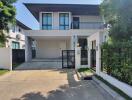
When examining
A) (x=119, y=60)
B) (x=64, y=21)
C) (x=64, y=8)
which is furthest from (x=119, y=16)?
(x=64, y=21)

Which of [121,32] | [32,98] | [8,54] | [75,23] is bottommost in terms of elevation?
[32,98]

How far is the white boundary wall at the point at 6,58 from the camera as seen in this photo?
21.7 m

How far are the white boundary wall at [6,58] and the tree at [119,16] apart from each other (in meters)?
10.2

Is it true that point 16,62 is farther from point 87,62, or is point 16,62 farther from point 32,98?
point 32,98

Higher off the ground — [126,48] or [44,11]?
[44,11]

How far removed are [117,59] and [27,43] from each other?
19241 millimetres

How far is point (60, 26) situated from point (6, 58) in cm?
1184

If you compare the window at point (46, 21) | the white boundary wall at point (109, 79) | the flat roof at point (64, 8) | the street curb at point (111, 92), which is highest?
the flat roof at point (64, 8)

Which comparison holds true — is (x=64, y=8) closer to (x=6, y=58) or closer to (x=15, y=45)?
(x=6, y=58)

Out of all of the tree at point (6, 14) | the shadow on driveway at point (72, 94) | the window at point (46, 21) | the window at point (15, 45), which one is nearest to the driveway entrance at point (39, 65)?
the tree at point (6, 14)

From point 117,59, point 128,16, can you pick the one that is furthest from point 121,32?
point 117,59

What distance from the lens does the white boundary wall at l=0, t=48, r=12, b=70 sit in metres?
21.7

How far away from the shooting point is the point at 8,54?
21688mm

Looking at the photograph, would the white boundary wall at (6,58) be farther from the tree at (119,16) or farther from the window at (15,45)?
the window at (15,45)
